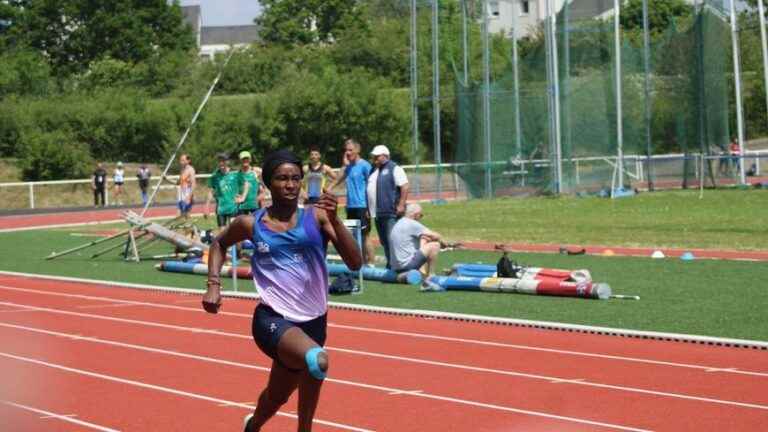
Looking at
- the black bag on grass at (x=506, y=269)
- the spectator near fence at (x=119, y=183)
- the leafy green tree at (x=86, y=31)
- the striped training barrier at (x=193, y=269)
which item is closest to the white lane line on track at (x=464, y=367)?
the black bag on grass at (x=506, y=269)

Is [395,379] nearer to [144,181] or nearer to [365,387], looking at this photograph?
[365,387]

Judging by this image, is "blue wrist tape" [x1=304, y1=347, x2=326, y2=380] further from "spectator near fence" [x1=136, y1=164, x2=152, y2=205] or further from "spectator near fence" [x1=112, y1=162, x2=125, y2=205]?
"spectator near fence" [x1=112, y1=162, x2=125, y2=205]

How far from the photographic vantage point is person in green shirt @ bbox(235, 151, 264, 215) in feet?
69.2

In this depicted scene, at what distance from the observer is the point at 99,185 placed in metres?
48.7

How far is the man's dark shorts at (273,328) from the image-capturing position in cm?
691

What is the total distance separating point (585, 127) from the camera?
38125mm

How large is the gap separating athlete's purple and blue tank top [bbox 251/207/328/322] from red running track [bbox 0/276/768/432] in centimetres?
176

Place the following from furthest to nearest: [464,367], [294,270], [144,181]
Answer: [144,181], [464,367], [294,270]

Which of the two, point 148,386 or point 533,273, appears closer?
point 148,386

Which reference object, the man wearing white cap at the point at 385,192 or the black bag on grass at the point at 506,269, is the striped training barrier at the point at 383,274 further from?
the black bag on grass at the point at 506,269

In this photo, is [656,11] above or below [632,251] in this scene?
above

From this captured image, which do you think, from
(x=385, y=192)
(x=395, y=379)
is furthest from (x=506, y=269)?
(x=395, y=379)

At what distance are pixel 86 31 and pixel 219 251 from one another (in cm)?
8865

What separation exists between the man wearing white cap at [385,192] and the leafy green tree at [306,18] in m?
88.8
